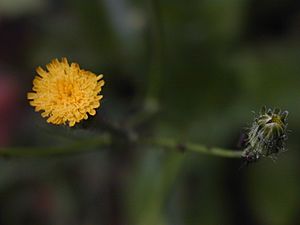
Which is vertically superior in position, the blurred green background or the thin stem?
the blurred green background

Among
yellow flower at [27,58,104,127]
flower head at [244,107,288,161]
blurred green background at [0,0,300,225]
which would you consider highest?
blurred green background at [0,0,300,225]

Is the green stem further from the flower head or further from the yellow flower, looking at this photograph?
the yellow flower

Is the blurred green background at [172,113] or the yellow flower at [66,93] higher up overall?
the blurred green background at [172,113]

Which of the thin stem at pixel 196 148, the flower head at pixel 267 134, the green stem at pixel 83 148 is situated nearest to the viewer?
the flower head at pixel 267 134

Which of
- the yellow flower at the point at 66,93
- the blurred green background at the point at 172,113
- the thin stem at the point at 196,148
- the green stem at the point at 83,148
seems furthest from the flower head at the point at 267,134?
the blurred green background at the point at 172,113

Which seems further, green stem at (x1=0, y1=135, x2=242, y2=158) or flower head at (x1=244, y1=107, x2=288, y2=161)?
green stem at (x1=0, y1=135, x2=242, y2=158)

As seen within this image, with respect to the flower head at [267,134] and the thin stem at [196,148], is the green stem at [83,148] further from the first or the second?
the flower head at [267,134]

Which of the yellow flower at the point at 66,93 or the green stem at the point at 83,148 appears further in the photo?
the green stem at the point at 83,148

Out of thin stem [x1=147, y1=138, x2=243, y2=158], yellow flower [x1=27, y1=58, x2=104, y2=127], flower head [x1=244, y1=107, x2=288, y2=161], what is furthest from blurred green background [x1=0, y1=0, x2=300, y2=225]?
flower head [x1=244, y1=107, x2=288, y2=161]
